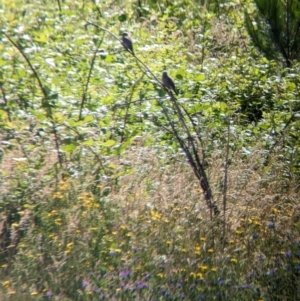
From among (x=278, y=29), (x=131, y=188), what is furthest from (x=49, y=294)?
(x=278, y=29)

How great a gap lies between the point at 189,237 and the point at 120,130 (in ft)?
5.60

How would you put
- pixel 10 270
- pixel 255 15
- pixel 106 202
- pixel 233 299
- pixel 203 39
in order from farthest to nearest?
pixel 203 39
pixel 255 15
pixel 106 202
pixel 10 270
pixel 233 299

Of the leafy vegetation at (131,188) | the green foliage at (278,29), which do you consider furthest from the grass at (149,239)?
the green foliage at (278,29)

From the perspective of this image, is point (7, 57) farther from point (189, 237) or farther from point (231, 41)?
point (231, 41)

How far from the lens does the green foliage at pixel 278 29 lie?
8961 mm

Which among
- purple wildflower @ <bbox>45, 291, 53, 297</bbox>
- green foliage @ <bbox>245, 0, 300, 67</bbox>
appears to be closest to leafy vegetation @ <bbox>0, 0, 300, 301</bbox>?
purple wildflower @ <bbox>45, 291, 53, 297</bbox>

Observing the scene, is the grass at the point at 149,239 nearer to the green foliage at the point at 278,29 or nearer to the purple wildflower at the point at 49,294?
the purple wildflower at the point at 49,294

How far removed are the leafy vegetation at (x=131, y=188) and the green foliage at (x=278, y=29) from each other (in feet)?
3.62

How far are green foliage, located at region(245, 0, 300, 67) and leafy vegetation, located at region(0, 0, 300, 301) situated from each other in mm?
1104

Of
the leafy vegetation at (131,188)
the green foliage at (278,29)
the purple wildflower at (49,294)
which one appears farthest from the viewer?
the green foliage at (278,29)

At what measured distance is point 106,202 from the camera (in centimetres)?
557

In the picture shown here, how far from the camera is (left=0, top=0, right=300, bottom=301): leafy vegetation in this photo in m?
4.85

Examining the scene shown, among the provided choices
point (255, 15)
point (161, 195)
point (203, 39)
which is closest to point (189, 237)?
point (161, 195)

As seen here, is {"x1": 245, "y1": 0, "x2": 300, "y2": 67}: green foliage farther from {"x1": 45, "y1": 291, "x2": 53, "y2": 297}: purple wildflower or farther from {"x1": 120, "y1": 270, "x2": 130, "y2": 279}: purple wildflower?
{"x1": 45, "y1": 291, "x2": 53, "y2": 297}: purple wildflower
